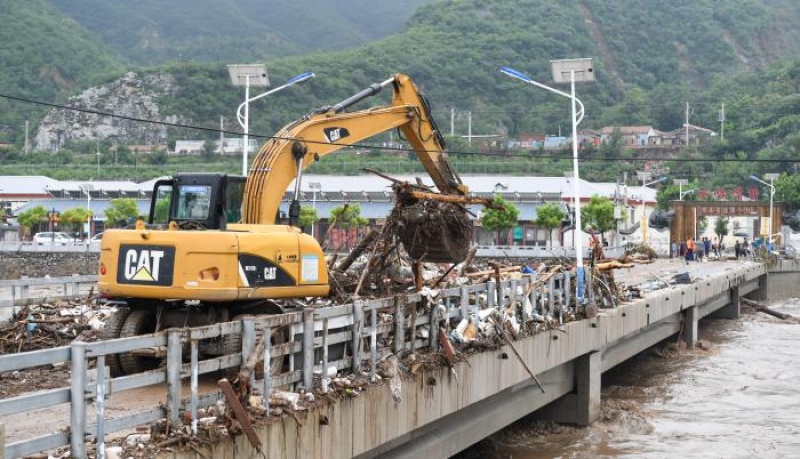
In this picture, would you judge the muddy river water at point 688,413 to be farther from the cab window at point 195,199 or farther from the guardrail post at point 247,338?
the guardrail post at point 247,338

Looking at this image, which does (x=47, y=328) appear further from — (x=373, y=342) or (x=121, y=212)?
(x=121, y=212)

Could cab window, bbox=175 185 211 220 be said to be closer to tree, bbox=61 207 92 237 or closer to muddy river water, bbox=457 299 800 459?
muddy river water, bbox=457 299 800 459

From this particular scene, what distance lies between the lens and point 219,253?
12.8 meters

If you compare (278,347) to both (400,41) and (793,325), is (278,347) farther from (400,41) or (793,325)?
(400,41)

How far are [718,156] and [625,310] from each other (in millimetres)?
134406

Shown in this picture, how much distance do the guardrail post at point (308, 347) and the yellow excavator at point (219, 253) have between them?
4.99 feet

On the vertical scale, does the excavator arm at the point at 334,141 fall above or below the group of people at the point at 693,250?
above

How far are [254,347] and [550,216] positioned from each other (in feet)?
221

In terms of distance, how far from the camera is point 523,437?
1992cm

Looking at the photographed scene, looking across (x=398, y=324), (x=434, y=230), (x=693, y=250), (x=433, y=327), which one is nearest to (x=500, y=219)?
(x=693, y=250)

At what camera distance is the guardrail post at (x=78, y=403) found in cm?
846

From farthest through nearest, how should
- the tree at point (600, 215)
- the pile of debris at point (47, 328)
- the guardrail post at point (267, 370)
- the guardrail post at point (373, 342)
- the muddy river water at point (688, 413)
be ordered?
the tree at point (600, 215)
the muddy river water at point (688, 413)
the pile of debris at point (47, 328)
the guardrail post at point (373, 342)
the guardrail post at point (267, 370)

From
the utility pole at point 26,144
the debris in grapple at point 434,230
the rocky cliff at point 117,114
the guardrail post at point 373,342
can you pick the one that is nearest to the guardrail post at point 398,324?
the guardrail post at point 373,342

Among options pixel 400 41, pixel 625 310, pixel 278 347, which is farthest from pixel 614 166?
pixel 278 347
